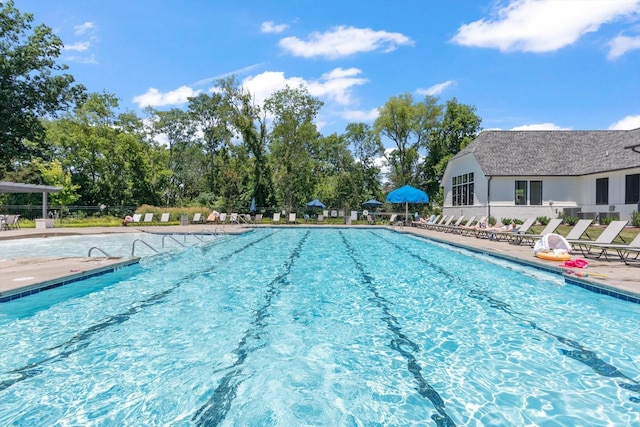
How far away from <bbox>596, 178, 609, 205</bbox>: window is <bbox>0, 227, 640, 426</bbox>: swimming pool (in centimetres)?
1514

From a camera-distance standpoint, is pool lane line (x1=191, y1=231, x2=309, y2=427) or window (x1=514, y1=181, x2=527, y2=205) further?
window (x1=514, y1=181, x2=527, y2=205)

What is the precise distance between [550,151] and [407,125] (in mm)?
15907

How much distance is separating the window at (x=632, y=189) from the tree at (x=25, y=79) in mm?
28638

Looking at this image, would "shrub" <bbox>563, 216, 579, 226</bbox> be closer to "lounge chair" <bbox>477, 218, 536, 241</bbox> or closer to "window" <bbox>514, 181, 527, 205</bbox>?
"window" <bbox>514, 181, 527, 205</bbox>

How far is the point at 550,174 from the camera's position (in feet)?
70.1

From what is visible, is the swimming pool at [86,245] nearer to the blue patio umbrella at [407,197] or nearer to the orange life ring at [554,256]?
the orange life ring at [554,256]

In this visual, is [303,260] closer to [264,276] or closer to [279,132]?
[264,276]

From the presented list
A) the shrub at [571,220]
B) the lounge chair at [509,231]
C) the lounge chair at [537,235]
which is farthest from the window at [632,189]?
the lounge chair at [537,235]

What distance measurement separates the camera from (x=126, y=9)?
1414 centimetres

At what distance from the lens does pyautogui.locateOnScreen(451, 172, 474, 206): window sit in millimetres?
24344

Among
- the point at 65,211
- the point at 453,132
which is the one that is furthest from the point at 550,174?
the point at 65,211

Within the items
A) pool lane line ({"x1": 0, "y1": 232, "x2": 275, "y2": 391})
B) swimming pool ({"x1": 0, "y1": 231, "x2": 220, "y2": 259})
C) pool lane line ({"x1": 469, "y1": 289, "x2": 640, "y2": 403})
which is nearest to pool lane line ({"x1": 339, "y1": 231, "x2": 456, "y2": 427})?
pool lane line ({"x1": 469, "y1": 289, "x2": 640, "y2": 403})

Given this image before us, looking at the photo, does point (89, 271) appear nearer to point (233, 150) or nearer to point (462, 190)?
point (462, 190)

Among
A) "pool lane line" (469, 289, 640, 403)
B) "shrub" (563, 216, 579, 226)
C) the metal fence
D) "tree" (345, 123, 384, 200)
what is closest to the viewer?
"pool lane line" (469, 289, 640, 403)
